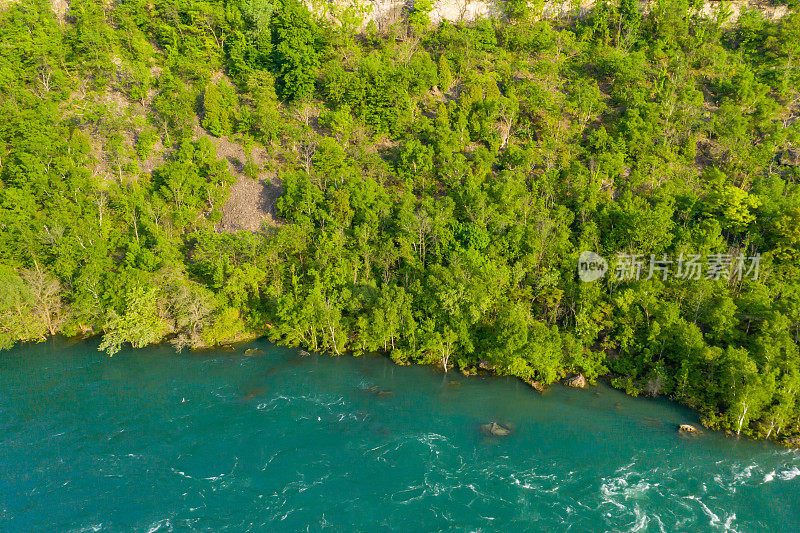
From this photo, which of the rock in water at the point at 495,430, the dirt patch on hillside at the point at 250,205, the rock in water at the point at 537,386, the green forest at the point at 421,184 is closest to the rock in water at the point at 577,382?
the green forest at the point at 421,184

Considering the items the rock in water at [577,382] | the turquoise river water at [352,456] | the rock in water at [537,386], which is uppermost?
the rock in water at [577,382]

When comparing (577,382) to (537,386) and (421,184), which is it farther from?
(421,184)

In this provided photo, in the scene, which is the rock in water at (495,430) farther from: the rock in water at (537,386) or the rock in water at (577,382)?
the rock in water at (577,382)

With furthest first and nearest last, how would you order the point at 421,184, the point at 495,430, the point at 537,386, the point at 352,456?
the point at 421,184 < the point at 537,386 < the point at 495,430 < the point at 352,456

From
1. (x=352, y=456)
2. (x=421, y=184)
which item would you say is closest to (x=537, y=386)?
(x=352, y=456)

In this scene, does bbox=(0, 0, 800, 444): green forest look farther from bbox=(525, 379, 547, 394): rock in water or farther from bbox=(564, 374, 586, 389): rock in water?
bbox=(564, 374, 586, 389): rock in water

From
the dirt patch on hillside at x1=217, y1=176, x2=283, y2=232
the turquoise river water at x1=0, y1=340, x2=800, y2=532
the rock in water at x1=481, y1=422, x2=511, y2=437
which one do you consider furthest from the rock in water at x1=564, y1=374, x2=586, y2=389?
the dirt patch on hillside at x1=217, y1=176, x2=283, y2=232
